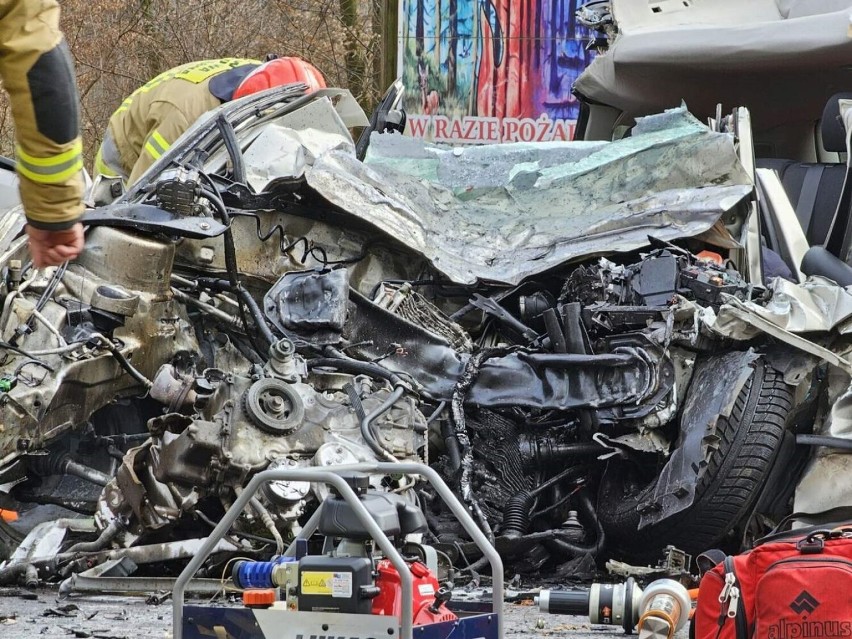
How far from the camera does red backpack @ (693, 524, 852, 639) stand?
3.32 meters

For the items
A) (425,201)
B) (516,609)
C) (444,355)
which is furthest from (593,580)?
(425,201)

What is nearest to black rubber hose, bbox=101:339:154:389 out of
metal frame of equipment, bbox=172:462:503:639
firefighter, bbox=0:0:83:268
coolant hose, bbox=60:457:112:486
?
coolant hose, bbox=60:457:112:486

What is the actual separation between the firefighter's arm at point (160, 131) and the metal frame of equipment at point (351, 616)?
14.7 ft

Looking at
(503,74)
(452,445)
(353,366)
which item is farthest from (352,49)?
(452,445)

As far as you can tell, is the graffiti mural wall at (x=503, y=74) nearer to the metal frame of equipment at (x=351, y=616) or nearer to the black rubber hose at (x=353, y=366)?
the black rubber hose at (x=353, y=366)

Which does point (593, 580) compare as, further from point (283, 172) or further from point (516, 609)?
point (283, 172)

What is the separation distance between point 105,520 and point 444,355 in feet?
5.27

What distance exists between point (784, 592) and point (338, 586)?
44.7 inches

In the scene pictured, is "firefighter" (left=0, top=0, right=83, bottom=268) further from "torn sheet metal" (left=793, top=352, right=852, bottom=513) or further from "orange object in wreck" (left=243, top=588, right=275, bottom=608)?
"torn sheet metal" (left=793, top=352, right=852, bottom=513)

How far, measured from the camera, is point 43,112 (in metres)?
2.66

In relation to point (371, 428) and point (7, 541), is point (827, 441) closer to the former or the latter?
point (371, 428)

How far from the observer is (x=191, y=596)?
5.03 m

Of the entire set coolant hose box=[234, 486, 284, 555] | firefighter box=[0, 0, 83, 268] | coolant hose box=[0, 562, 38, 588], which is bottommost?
coolant hose box=[0, 562, 38, 588]

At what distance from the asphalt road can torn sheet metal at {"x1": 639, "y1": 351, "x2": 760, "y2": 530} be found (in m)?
0.72
